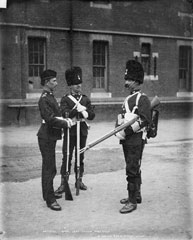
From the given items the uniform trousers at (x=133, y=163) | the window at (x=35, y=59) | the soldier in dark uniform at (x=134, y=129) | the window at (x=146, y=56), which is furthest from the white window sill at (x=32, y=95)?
the uniform trousers at (x=133, y=163)

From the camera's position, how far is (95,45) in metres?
19.1

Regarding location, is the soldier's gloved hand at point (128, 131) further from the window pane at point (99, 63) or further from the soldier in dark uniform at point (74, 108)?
the window pane at point (99, 63)

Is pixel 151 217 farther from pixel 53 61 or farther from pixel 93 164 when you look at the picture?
pixel 53 61

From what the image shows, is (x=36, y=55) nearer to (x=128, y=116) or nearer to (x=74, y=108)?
(x=74, y=108)

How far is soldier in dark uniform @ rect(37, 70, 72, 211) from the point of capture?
5672 millimetres

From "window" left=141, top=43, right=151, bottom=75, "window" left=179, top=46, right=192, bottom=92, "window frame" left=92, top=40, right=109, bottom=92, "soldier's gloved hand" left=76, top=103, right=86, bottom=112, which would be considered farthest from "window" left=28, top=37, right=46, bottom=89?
"soldier's gloved hand" left=76, top=103, right=86, bottom=112

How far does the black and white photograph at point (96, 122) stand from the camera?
17.7ft

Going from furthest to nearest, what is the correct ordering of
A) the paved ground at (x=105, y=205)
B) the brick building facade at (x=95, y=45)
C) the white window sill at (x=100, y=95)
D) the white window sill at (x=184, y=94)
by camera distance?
the white window sill at (x=184, y=94) < the white window sill at (x=100, y=95) < the brick building facade at (x=95, y=45) < the paved ground at (x=105, y=205)

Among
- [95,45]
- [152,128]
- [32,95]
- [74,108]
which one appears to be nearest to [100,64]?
[95,45]

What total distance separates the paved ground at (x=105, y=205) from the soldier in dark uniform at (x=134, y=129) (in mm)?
319

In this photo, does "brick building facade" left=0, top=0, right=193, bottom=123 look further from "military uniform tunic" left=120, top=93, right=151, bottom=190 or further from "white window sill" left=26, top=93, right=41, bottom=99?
"military uniform tunic" left=120, top=93, right=151, bottom=190

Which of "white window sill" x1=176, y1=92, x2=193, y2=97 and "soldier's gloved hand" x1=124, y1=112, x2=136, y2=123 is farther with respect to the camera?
"white window sill" x1=176, y1=92, x2=193, y2=97

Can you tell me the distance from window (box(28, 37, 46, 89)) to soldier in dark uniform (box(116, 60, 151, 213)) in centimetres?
1204

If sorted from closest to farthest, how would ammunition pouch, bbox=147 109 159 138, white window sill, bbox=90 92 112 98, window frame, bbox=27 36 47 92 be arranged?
ammunition pouch, bbox=147 109 159 138
window frame, bbox=27 36 47 92
white window sill, bbox=90 92 112 98
